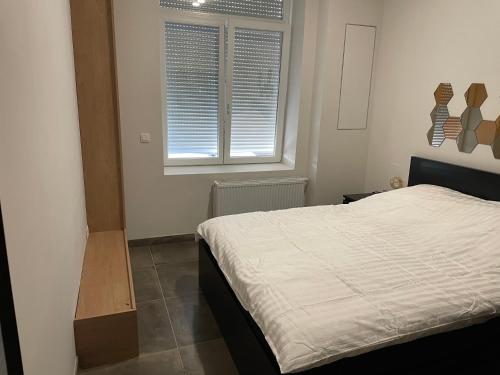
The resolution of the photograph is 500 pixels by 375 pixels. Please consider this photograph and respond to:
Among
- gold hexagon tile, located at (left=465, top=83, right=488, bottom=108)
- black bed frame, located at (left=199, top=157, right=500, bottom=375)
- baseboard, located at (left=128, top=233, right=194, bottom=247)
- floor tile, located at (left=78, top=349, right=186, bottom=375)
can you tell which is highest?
gold hexagon tile, located at (left=465, top=83, right=488, bottom=108)

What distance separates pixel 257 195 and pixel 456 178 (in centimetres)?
187

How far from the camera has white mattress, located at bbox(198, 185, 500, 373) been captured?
5.12ft

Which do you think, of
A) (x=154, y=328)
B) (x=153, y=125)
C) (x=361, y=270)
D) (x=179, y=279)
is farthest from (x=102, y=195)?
(x=361, y=270)

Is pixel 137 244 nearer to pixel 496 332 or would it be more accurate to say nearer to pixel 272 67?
pixel 272 67

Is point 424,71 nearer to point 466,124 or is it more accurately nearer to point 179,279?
point 466,124

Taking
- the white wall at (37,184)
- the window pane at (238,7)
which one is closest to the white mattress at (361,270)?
the white wall at (37,184)

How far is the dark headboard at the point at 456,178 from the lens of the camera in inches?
108

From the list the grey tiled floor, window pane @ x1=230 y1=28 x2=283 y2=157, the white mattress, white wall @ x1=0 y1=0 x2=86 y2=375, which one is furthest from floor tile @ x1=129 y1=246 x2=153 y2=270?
window pane @ x1=230 y1=28 x2=283 y2=157

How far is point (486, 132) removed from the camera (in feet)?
9.30

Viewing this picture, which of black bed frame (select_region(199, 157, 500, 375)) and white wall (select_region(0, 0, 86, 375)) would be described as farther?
black bed frame (select_region(199, 157, 500, 375))

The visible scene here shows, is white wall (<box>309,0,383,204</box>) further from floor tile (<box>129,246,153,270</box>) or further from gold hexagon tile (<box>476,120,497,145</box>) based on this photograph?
floor tile (<box>129,246,153,270</box>)

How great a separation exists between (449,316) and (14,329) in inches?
67.9

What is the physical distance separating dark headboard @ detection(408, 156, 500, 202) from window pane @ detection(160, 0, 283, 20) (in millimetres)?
2143

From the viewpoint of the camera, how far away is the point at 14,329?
86cm
